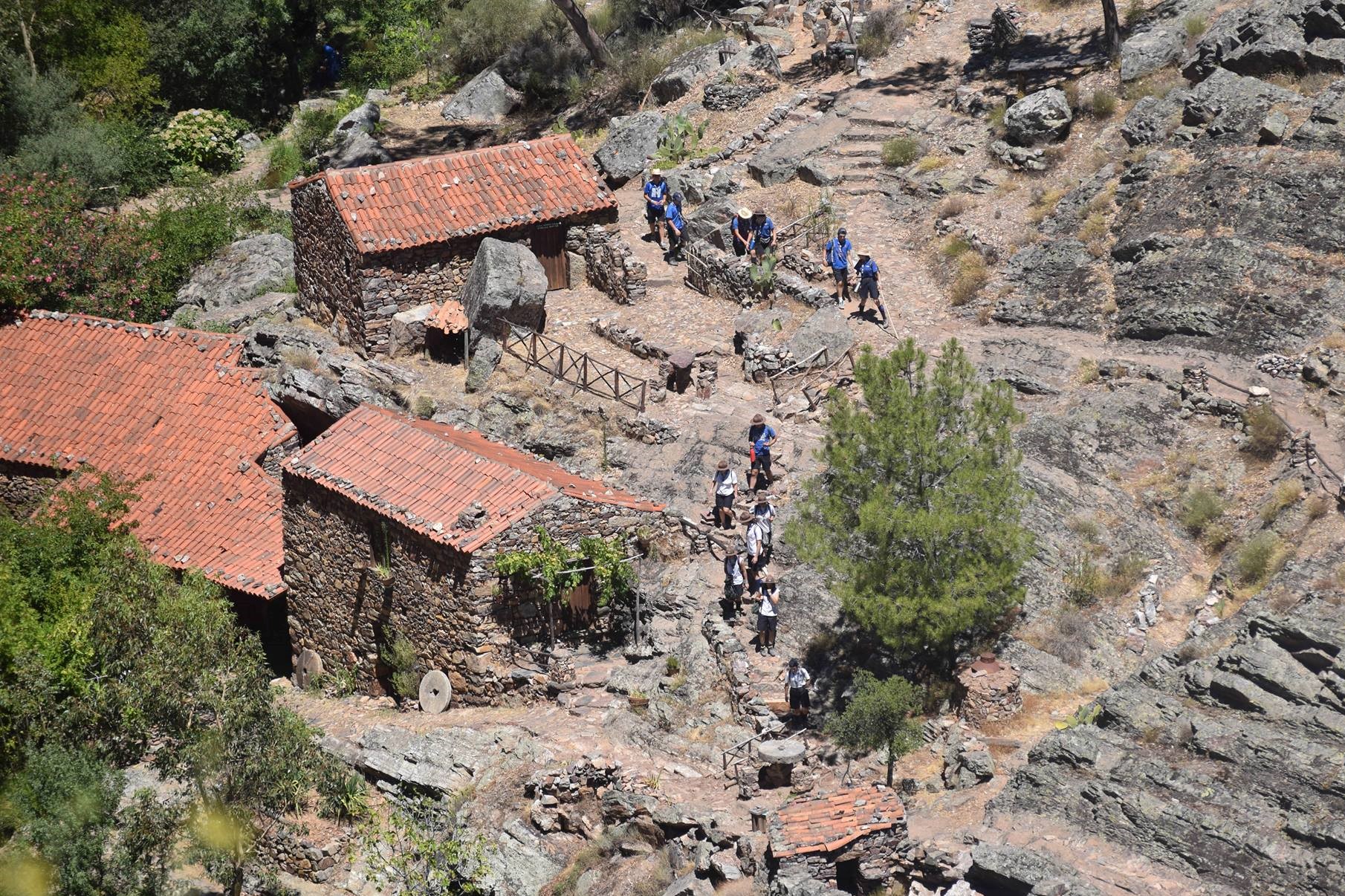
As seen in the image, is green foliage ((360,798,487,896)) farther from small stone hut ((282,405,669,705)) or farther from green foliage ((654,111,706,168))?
green foliage ((654,111,706,168))

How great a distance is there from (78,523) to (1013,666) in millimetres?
17292

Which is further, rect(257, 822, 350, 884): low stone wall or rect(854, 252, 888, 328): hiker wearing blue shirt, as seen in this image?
rect(854, 252, 888, 328): hiker wearing blue shirt

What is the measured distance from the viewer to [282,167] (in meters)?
50.0

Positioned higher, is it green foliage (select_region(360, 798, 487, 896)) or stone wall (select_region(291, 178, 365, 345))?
stone wall (select_region(291, 178, 365, 345))

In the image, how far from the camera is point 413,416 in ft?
108

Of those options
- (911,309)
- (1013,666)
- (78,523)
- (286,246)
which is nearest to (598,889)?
(1013,666)

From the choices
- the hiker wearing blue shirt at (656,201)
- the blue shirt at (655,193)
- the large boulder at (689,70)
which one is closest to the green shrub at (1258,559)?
the hiker wearing blue shirt at (656,201)

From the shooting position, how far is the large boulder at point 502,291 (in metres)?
34.9

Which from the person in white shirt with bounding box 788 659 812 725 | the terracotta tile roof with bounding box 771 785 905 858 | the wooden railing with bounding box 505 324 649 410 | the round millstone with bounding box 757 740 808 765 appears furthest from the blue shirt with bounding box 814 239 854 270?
the terracotta tile roof with bounding box 771 785 905 858

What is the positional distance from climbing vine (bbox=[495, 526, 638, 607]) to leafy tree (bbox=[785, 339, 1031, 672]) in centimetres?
306

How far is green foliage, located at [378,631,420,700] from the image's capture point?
28109mm

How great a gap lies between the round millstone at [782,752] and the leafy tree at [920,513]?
2254 millimetres

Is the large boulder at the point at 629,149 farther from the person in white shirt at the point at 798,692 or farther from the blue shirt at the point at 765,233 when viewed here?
the person in white shirt at the point at 798,692

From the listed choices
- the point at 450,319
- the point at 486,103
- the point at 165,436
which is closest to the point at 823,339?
the point at 450,319
